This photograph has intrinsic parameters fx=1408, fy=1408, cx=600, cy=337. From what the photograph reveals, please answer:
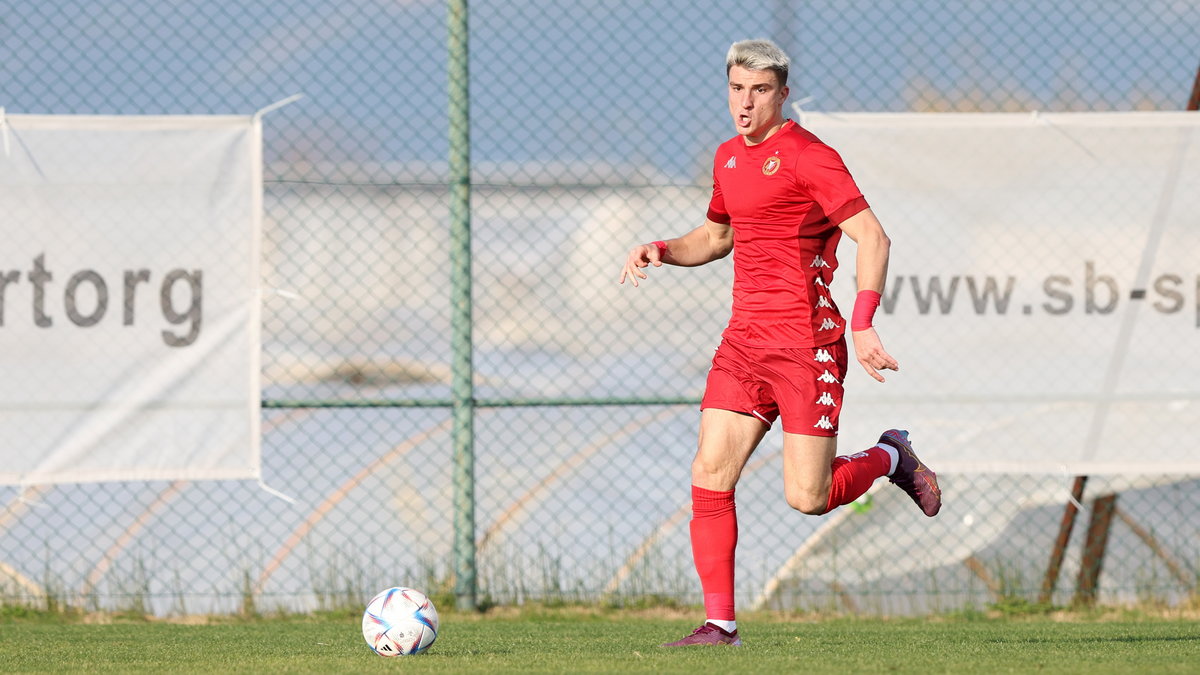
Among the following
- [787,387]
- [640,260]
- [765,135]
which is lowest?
[787,387]

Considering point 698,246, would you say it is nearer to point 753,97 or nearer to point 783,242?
point 783,242

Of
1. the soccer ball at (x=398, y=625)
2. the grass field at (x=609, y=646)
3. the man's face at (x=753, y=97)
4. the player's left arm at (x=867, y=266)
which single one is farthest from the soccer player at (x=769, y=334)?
the soccer ball at (x=398, y=625)

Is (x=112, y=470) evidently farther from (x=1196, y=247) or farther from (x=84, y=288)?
(x=1196, y=247)

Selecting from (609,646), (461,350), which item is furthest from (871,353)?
(461,350)

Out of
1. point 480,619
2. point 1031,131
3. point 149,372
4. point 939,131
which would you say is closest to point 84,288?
point 149,372

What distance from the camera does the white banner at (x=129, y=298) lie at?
6547 millimetres

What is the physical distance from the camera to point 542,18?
24.3 ft

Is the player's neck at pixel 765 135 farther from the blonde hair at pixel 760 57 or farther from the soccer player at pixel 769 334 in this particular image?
the blonde hair at pixel 760 57

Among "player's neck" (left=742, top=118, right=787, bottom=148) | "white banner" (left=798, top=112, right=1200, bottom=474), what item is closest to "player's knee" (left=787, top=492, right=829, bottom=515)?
"player's neck" (left=742, top=118, right=787, bottom=148)

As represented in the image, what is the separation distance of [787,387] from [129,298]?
3.53 m

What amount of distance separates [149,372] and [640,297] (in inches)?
140

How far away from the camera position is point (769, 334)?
4.56 m

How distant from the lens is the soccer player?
14.7ft

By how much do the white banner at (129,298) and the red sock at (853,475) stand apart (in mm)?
3035
